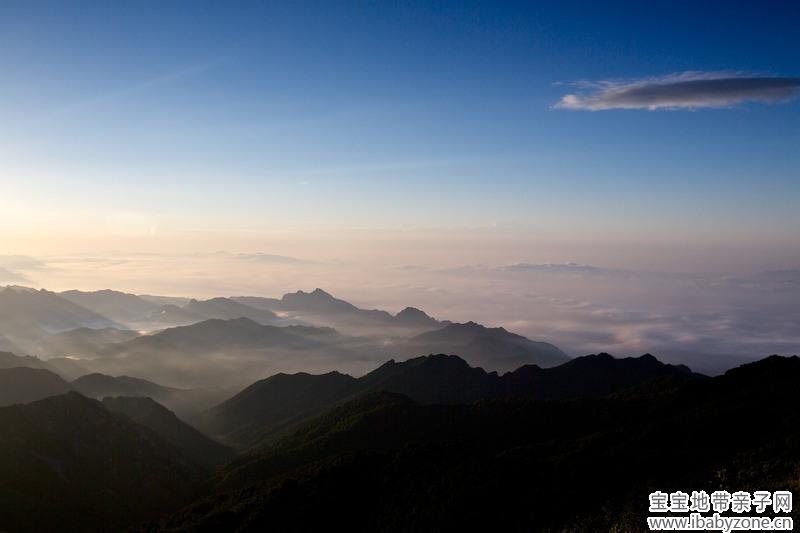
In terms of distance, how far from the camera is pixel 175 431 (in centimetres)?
16475

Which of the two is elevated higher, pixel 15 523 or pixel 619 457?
pixel 619 457

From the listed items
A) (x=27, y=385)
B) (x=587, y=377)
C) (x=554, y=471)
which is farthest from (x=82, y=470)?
(x=587, y=377)

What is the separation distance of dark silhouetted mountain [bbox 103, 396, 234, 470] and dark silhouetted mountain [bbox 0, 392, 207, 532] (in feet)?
51.9

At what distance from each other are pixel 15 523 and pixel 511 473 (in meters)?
84.7

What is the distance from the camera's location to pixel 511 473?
6303 cm

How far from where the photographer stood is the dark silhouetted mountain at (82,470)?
9106 centimetres

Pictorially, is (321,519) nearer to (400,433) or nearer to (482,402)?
(400,433)

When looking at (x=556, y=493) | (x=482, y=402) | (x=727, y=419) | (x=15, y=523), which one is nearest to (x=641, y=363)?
(x=482, y=402)

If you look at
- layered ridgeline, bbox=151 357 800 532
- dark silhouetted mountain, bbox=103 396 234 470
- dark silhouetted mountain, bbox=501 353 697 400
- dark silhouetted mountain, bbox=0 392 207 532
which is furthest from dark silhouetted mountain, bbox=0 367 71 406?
dark silhouetted mountain, bbox=501 353 697 400

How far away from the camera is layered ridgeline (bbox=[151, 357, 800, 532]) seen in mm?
47094

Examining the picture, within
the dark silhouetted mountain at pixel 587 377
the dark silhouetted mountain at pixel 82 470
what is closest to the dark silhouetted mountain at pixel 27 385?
the dark silhouetted mountain at pixel 82 470

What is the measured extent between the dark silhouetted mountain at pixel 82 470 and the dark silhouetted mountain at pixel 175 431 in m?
15.8

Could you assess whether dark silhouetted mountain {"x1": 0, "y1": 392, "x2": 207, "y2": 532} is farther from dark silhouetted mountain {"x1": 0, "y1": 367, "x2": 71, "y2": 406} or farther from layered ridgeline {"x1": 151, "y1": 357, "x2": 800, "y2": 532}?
dark silhouetted mountain {"x1": 0, "y1": 367, "x2": 71, "y2": 406}

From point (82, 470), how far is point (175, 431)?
188ft
